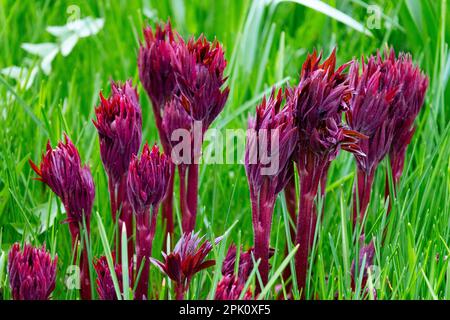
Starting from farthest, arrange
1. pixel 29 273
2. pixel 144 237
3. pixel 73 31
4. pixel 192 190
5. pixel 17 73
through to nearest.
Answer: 1. pixel 73 31
2. pixel 17 73
3. pixel 192 190
4. pixel 144 237
5. pixel 29 273

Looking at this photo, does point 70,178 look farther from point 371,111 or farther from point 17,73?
point 17,73

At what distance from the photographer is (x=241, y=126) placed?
1.84m

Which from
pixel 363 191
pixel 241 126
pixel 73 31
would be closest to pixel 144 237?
pixel 363 191

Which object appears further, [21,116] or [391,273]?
[21,116]

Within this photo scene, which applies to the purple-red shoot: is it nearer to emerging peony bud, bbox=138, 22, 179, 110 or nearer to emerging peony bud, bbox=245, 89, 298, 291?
emerging peony bud, bbox=138, 22, 179, 110

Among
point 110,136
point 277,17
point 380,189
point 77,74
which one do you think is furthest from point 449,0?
point 110,136

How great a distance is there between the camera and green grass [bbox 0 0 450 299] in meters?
1.21

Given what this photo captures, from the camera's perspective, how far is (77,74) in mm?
2064

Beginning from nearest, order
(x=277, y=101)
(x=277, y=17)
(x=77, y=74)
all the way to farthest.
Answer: (x=277, y=101) → (x=77, y=74) → (x=277, y=17)

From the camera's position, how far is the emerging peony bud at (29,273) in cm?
99

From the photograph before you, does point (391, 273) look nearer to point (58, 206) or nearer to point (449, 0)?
point (58, 206)

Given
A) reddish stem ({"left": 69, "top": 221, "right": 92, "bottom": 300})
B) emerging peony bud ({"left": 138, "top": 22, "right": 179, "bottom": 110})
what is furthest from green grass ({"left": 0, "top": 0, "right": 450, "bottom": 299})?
emerging peony bud ({"left": 138, "top": 22, "right": 179, "bottom": 110})

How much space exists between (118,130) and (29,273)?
0.23 metres
